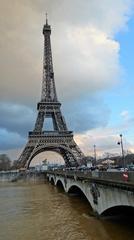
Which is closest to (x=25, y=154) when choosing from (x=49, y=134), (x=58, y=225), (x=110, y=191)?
(x=49, y=134)

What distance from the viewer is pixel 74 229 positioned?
29.5 m

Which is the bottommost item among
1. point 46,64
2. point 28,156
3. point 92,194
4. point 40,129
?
point 92,194

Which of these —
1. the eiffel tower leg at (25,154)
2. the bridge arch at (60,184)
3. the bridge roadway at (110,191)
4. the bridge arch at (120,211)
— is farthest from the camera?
the eiffel tower leg at (25,154)

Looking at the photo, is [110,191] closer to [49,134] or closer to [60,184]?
[60,184]

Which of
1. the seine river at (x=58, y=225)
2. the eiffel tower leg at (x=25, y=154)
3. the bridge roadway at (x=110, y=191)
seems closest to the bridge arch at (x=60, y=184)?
the seine river at (x=58, y=225)

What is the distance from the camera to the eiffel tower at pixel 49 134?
395 ft

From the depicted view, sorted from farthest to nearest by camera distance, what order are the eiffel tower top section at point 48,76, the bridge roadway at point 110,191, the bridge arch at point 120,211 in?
the eiffel tower top section at point 48,76 < the bridge arch at point 120,211 < the bridge roadway at point 110,191

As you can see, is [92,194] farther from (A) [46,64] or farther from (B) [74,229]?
(A) [46,64]

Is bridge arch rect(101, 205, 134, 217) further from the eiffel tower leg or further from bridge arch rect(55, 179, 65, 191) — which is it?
the eiffel tower leg

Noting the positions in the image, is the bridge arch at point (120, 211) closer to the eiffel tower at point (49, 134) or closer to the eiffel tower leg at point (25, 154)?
the eiffel tower at point (49, 134)

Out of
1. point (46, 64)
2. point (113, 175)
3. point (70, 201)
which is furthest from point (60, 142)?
point (113, 175)

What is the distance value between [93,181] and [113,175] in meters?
5.53

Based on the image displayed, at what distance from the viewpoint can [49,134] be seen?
124m

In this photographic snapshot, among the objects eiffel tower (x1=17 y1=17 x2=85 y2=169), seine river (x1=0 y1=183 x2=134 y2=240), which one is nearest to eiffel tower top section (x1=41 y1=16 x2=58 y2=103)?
eiffel tower (x1=17 y1=17 x2=85 y2=169)
